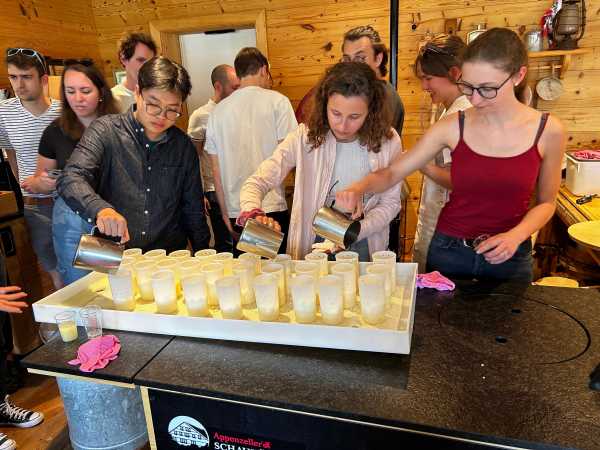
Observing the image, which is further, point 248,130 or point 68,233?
point 248,130

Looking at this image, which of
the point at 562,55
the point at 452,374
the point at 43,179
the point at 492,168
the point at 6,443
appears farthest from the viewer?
the point at 562,55

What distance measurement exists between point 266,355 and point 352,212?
1.78 ft

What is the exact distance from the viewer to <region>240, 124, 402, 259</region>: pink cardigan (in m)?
1.75

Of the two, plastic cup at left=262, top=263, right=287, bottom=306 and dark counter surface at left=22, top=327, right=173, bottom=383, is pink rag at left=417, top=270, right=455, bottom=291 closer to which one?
plastic cup at left=262, top=263, right=287, bottom=306

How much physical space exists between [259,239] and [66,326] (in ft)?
1.89

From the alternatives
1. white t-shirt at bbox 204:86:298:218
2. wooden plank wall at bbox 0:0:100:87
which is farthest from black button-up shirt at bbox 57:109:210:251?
wooden plank wall at bbox 0:0:100:87

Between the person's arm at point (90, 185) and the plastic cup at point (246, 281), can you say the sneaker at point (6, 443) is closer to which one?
the person's arm at point (90, 185)

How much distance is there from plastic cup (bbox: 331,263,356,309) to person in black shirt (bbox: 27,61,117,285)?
1.22 m

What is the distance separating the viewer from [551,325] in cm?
122

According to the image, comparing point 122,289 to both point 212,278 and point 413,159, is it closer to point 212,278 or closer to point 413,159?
point 212,278

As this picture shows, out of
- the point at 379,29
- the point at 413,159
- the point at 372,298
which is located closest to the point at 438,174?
the point at 413,159

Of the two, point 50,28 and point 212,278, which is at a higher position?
point 50,28

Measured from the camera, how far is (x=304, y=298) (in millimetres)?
1205

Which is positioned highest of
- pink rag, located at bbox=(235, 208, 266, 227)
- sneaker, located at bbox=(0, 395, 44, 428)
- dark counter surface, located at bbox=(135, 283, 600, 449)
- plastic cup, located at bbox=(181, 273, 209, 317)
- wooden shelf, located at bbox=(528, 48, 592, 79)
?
wooden shelf, located at bbox=(528, 48, 592, 79)
